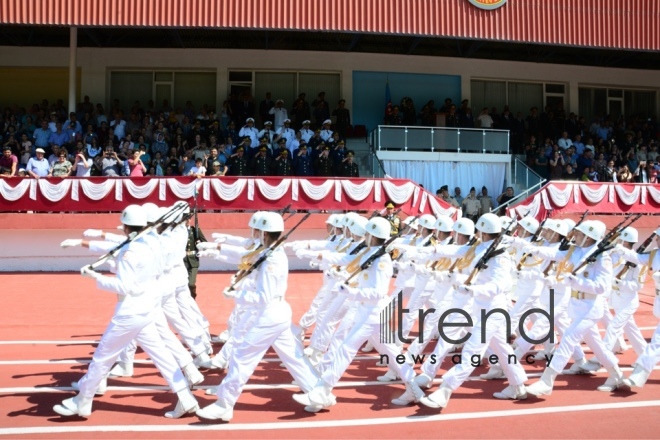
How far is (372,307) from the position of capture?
328 inches

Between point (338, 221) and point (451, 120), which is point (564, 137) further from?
point (338, 221)

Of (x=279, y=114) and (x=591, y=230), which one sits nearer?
(x=591, y=230)

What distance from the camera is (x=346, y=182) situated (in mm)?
20844

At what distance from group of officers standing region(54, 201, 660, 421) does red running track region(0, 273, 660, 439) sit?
0.71 feet

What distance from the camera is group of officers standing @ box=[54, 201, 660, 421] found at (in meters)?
7.87

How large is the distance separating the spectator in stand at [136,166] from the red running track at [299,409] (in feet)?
31.5

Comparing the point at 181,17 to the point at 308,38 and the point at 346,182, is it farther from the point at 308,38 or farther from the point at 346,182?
the point at 346,182

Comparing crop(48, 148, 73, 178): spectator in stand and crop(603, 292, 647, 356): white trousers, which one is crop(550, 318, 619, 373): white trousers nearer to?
crop(603, 292, 647, 356): white trousers

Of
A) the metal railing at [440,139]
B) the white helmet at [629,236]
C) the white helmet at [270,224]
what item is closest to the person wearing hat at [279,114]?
the metal railing at [440,139]

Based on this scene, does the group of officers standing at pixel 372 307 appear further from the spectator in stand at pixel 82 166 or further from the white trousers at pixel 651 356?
A: the spectator in stand at pixel 82 166

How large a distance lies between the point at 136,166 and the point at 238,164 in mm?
2822

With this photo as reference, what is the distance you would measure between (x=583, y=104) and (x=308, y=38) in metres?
11.9

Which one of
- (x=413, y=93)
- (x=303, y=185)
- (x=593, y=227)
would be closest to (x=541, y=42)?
(x=413, y=93)

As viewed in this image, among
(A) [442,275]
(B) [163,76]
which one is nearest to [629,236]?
(A) [442,275]
